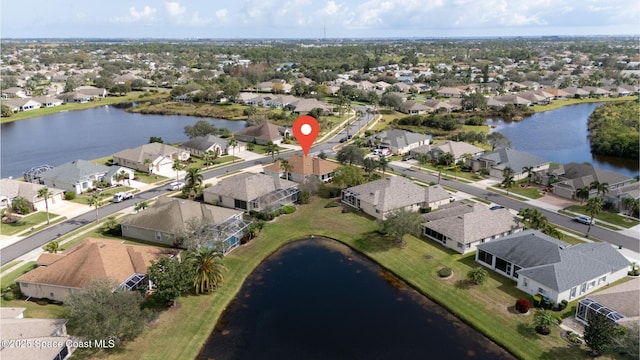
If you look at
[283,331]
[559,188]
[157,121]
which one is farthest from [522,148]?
[157,121]

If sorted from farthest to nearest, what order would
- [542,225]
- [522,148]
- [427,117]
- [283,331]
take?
[427,117]
[522,148]
[542,225]
[283,331]

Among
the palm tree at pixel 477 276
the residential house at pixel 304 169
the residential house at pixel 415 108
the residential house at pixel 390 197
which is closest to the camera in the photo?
the palm tree at pixel 477 276

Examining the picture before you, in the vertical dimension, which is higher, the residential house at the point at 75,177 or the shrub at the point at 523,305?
the residential house at the point at 75,177

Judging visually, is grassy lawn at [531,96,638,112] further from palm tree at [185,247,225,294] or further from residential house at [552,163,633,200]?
palm tree at [185,247,225,294]

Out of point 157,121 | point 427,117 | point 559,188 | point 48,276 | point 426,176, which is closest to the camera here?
point 48,276

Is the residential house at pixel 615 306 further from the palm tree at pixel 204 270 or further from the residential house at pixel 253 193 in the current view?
the residential house at pixel 253 193

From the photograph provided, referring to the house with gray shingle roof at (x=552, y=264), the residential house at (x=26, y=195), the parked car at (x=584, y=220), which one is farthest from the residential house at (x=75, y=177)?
the parked car at (x=584, y=220)

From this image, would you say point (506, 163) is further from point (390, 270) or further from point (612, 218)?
point (390, 270)

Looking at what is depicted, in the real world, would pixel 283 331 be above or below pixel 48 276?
below

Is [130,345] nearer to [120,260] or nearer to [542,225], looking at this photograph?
[120,260]
